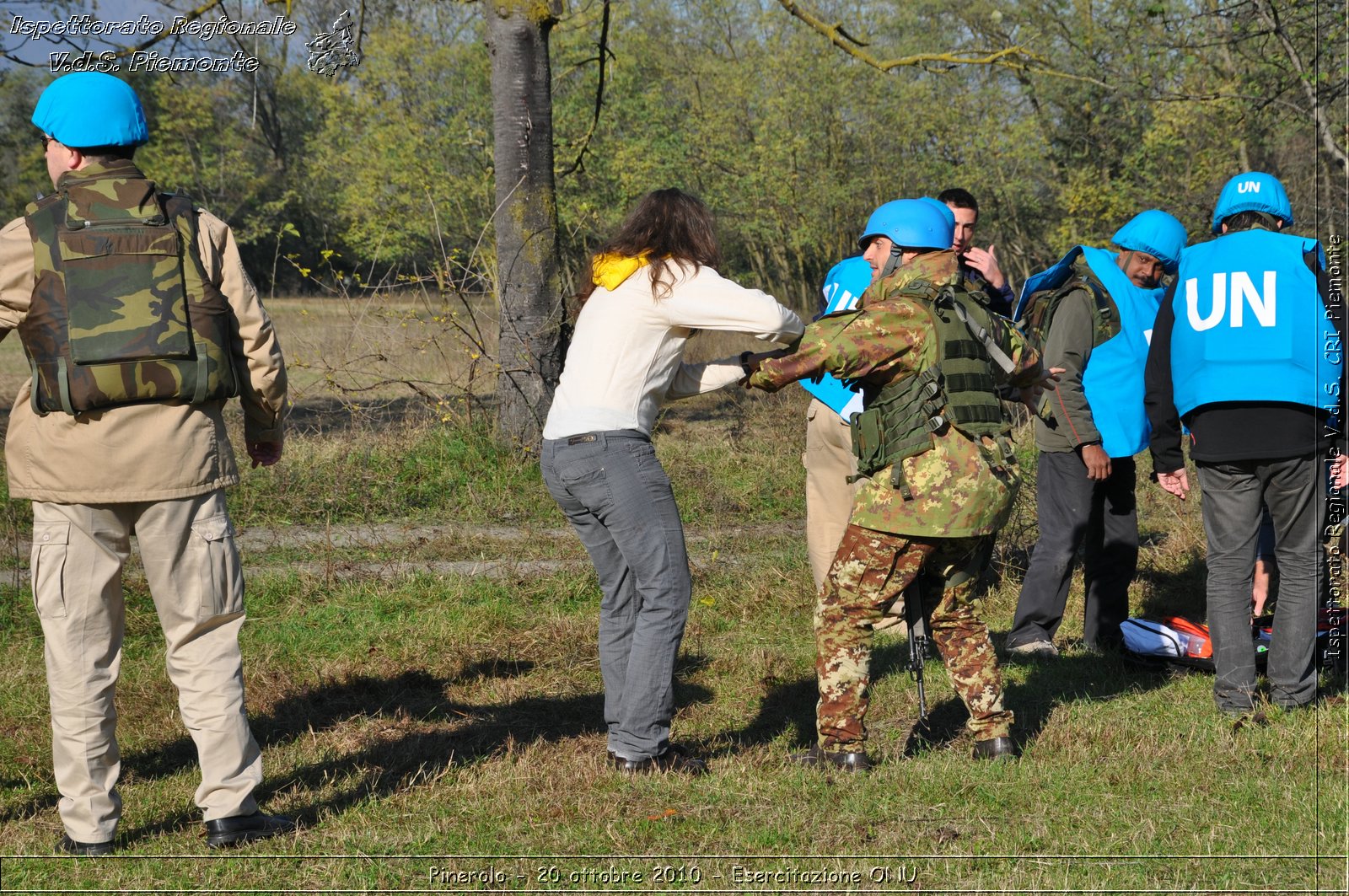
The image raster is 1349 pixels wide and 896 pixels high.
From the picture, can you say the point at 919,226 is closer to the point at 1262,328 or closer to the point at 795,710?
the point at 1262,328

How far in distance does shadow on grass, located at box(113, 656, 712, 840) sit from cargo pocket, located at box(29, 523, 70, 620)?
79 centimetres

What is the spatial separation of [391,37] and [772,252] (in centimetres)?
892

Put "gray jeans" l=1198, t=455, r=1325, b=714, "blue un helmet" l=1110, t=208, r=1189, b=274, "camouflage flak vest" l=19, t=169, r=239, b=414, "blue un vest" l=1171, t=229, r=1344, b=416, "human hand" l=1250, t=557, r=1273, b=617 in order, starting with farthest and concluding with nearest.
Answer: "human hand" l=1250, t=557, r=1273, b=617 < "blue un helmet" l=1110, t=208, r=1189, b=274 < "gray jeans" l=1198, t=455, r=1325, b=714 < "blue un vest" l=1171, t=229, r=1344, b=416 < "camouflage flak vest" l=19, t=169, r=239, b=414

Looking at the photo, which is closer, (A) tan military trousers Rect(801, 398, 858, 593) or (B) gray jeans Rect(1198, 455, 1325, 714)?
(B) gray jeans Rect(1198, 455, 1325, 714)

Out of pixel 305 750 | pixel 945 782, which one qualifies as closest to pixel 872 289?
pixel 945 782

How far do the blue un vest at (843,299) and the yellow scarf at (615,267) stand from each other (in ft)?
4.12

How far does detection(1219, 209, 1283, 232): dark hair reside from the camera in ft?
15.4

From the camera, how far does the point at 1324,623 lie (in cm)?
555

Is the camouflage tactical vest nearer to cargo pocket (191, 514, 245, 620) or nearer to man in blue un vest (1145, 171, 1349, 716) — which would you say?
man in blue un vest (1145, 171, 1349, 716)

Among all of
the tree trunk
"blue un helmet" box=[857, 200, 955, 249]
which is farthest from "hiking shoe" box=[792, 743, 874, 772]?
the tree trunk

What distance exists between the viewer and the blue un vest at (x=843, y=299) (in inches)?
197

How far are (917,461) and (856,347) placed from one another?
45 cm

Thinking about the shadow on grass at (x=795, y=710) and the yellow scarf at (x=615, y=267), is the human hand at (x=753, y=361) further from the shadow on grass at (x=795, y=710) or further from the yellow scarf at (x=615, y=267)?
the shadow on grass at (x=795, y=710)

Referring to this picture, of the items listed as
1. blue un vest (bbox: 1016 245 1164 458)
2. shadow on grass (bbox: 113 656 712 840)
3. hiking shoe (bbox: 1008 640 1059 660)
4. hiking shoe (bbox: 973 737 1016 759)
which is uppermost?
blue un vest (bbox: 1016 245 1164 458)
